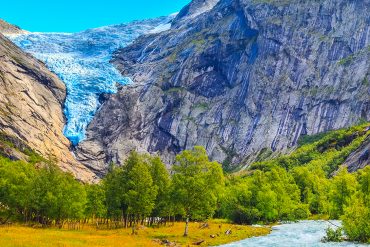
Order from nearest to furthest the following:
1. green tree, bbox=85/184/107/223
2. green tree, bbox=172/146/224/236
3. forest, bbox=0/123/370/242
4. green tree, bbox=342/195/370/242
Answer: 1. green tree, bbox=342/195/370/242
2. green tree, bbox=172/146/224/236
3. forest, bbox=0/123/370/242
4. green tree, bbox=85/184/107/223

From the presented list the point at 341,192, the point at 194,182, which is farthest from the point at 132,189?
the point at 341,192

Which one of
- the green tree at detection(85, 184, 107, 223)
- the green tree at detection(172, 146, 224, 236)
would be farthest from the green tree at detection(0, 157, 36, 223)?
the green tree at detection(172, 146, 224, 236)

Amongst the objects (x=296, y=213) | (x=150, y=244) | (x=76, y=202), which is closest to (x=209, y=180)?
(x=150, y=244)

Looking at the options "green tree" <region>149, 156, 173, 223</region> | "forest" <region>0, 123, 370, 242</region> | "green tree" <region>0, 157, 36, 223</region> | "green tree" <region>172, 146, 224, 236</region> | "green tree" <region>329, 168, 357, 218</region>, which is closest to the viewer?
"green tree" <region>172, 146, 224, 236</region>

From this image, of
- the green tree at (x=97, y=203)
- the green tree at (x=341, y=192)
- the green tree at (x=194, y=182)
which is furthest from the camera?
the green tree at (x=97, y=203)

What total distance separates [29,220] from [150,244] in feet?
154

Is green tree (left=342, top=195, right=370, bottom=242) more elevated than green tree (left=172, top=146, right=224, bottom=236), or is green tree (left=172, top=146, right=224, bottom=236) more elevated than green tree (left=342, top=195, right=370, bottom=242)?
green tree (left=172, top=146, right=224, bottom=236)

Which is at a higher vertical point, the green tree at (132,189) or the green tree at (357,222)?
the green tree at (132,189)

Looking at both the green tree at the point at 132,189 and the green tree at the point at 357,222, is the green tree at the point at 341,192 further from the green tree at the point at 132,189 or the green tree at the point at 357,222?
the green tree at the point at 132,189

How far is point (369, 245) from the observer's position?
2178 inches

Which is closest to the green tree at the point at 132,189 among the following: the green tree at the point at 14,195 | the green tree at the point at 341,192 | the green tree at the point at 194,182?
the green tree at the point at 194,182

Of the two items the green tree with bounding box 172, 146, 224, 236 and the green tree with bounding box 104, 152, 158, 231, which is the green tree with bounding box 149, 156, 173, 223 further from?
the green tree with bounding box 172, 146, 224, 236

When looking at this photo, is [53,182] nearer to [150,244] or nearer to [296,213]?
[150,244]

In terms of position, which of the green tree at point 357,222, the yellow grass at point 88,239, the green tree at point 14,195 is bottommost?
the yellow grass at point 88,239
